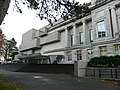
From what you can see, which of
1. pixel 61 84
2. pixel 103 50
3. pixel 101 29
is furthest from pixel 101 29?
pixel 61 84

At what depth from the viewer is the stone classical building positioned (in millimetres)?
27125

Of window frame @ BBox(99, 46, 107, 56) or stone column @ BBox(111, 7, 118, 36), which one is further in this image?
window frame @ BBox(99, 46, 107, 56)

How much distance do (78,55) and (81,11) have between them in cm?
2836

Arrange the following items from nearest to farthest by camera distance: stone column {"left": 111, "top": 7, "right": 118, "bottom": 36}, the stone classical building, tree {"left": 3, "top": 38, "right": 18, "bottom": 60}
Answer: stone column {"left": 111, "top": 7, "right": 118, "bottom": 36}, the stone classical building, tree {"left": 3, "top": 38, "right": 18, "bottom": 60}

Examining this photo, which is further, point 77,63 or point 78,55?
point 78,55

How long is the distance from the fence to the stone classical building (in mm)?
6060

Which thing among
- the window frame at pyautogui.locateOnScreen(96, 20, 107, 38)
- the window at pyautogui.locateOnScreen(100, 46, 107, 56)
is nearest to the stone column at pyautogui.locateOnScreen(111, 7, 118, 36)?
the window frame at pyautogui.locateOnScreen(96, 20, 107, 38)

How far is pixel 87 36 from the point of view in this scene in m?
35.8

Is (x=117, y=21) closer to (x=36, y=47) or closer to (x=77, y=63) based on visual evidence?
(x=77, y=63)

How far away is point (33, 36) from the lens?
62.5 m

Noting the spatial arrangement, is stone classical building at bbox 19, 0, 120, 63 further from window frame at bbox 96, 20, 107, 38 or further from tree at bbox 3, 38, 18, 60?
tree at bbox 3, 38, 18, 60

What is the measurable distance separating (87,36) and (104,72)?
19.2 meters

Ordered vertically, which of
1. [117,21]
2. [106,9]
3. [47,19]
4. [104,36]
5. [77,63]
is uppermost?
[106,9]

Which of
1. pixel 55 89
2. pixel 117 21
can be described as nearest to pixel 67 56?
pixel 117 21
